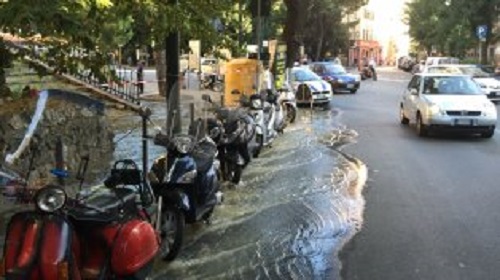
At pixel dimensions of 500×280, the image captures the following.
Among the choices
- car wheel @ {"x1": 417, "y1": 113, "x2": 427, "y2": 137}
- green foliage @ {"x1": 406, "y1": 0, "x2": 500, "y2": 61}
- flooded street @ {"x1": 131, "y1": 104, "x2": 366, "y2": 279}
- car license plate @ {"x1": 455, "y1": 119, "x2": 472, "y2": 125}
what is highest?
green foliage @ {"x1": 406, "y1": 0, "x2": 500, "y2": 61}

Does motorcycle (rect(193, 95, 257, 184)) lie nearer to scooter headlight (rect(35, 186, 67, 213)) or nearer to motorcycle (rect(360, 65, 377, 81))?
scooter headlight (rect(35, 186, 67, 213))

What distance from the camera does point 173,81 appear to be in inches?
431

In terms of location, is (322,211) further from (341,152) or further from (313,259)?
(341,152)

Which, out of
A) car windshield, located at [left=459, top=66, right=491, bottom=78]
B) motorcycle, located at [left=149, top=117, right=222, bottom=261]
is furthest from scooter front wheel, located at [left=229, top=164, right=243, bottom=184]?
car windshield, located at [left=459, top=66, right=491, bottom=78]

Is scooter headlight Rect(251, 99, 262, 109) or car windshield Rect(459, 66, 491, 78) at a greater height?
car windshield Rect(459, 66, 491, 78)

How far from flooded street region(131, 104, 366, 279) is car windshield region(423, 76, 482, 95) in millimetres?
4886

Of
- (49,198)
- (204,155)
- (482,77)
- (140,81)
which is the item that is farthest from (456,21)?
(49,198)

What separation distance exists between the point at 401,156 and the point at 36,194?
1000 centimetres

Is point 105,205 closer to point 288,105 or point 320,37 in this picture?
point 288,105

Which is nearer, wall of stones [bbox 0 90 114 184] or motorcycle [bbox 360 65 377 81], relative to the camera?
wall of stones [bbox 0 90 114 184]

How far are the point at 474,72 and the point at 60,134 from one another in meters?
25.2

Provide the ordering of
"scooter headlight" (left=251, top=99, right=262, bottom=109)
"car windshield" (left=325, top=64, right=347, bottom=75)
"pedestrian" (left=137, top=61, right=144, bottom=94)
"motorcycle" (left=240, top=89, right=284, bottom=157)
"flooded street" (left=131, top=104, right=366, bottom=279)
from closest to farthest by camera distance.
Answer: "flooded street" (left=131, top=104, right=366, bottom=279) < "motorcycle" (left=240, top=89, right=284, bottom=157) < "scooter headlight" (left=251, top=99, right=262, bottom=109) < "pedestrian" (left=137, top=61, right=144, bottom=94) < "car windshield" (left=325, top=64, right=347, bottom=75)

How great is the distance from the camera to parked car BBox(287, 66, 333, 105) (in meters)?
25.9

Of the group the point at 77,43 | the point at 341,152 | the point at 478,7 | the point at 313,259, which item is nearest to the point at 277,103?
the point at 341,152
